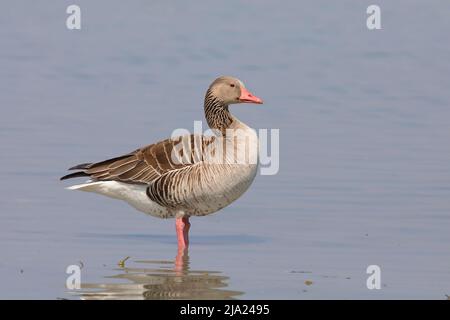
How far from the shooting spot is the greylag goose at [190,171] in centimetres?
1450

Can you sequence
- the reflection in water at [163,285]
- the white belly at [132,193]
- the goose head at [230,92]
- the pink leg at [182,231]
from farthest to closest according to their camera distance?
the goose head at [230,92] < the white belly at [132,193] < the pink leg at [182,231] < the reflection in water at [163,285]

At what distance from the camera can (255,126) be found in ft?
71.7

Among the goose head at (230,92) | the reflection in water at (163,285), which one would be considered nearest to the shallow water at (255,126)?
the reflection in water at (163,285)

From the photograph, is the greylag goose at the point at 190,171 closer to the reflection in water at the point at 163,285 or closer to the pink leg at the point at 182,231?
the pink leg at the point at 182,231

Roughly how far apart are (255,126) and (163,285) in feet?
31.8

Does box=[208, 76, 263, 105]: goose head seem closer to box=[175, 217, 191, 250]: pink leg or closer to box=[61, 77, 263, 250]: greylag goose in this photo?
box=[61, 77, 263, 250]: greylag goose

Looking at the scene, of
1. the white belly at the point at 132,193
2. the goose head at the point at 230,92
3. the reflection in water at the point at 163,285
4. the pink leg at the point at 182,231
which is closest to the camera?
the reflection in water at the point at 163,285

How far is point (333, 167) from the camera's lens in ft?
62.2

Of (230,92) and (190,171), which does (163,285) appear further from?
(230,92)

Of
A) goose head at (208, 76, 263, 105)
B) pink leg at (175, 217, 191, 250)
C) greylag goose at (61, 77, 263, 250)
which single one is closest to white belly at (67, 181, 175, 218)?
greylag goose at (61, 77, 263, 250)

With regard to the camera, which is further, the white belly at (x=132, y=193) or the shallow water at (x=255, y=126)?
the white belly at (x=132, y=193)

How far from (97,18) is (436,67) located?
11558 mm
